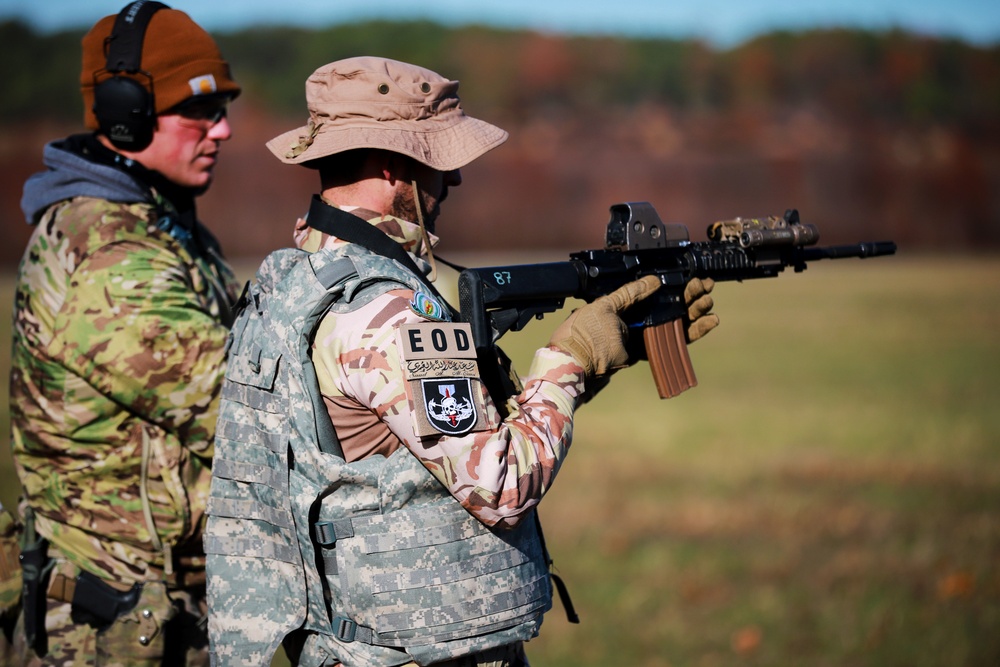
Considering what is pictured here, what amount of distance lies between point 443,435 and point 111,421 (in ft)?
Answer: 4.67

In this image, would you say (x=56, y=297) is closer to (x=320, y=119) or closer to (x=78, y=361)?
(x=78, y=361)

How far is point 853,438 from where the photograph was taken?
10148 millimetres

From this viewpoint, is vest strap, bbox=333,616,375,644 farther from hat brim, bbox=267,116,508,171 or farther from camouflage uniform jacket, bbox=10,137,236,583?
hat brim, bbox=267,116,508,171

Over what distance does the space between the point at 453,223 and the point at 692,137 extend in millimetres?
8707

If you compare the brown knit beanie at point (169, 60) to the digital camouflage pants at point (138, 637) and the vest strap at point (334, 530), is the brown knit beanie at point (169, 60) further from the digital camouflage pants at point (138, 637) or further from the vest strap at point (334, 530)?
the vest strap at point (334, 530)

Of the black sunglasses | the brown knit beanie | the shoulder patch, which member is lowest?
the shoulder patch

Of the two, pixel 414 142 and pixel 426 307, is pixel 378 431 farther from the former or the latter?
pixel 414 142

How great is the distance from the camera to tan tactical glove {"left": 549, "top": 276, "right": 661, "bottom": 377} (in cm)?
282

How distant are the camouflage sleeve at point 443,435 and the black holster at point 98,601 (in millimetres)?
1230

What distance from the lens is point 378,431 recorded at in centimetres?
256

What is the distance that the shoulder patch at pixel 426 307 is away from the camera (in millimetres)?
2504

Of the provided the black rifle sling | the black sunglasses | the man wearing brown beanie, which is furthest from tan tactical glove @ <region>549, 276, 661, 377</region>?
the black sunglasses

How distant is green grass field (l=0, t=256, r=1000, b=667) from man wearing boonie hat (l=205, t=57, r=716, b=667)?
2959 mm

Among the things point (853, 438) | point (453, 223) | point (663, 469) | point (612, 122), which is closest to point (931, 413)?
point (853, 438)
